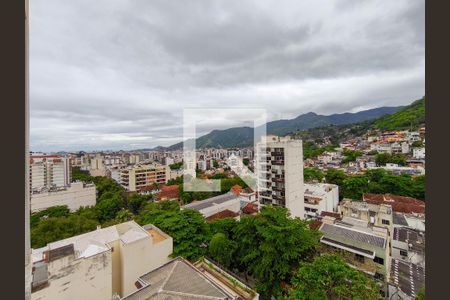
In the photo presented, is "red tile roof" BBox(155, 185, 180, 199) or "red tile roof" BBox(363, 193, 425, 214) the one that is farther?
"red tile roof" BBox(155, 185, 180, 199)

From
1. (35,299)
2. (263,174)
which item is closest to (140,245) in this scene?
(35,299)

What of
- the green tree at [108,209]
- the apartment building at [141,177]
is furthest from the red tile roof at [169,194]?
the apartment building at [141,177]

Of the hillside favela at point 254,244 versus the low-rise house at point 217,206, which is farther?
the low-rise house at point 217,206

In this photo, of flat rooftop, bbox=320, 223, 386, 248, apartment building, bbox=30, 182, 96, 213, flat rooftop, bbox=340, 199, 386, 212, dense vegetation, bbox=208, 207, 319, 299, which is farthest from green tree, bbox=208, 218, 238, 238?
apartment building, bbox=30, 182, 96, 213

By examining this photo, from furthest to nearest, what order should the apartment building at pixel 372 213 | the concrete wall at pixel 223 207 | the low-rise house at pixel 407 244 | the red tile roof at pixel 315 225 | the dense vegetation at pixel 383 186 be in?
the dense vegetation at pixel 383 186 < the concrete wall at pixel 223 207 < the apartment building at pixel 372 213 < the red tile roof at pixel 315 225 < the low-rise house at pixel 407 244

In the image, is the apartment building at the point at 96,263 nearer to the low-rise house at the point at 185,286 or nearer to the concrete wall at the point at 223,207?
the low-rise house at the point at 185,286

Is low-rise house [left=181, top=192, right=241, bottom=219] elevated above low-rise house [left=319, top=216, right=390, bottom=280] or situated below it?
below

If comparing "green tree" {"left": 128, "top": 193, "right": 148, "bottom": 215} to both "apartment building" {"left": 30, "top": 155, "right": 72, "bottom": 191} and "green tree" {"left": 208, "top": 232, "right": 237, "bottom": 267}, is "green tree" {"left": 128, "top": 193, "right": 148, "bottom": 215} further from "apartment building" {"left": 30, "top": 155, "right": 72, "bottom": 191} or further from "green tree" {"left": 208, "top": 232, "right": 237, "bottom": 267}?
"green tree" {"left": 208, "top": 232, "right": 237, "bottom": 267}
